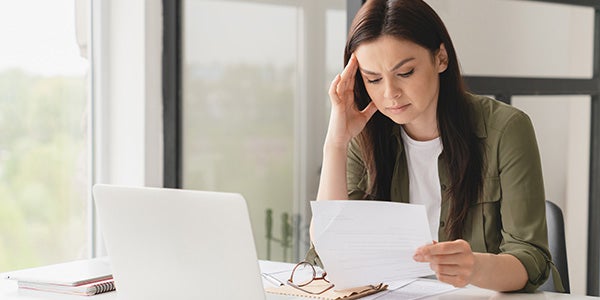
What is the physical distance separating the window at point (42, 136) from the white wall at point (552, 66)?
122 centimetres

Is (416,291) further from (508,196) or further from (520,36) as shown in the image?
(520,36)

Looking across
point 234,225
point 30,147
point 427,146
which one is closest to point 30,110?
point 30,147

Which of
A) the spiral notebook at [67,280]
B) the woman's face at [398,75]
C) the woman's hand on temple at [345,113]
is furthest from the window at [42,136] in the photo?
the woman's face at [398,75]

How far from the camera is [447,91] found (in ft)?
6.55

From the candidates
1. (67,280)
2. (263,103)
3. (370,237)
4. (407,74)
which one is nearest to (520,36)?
(263,103)

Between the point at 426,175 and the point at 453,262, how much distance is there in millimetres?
492

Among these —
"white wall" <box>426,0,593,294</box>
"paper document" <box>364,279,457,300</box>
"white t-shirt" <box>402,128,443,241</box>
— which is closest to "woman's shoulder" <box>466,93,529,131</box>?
"white t-shirt" <box>402,128,443,241</box>

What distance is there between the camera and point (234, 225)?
1423 mm

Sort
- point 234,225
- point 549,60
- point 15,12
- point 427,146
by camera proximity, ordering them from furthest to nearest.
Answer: point 549,60, point 15,12, point 427,146, point 234,225

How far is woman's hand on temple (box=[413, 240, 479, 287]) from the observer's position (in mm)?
1534

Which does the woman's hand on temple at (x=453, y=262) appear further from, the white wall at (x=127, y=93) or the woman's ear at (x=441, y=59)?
the white wall at (x=127, y=93)

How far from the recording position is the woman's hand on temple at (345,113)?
6.63 ft

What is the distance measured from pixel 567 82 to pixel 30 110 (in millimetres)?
1721

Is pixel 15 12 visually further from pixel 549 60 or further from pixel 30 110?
pixel 549 60
